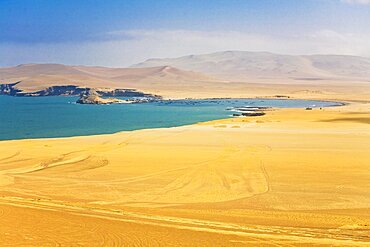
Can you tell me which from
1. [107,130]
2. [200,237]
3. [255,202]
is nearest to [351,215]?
[255,202]

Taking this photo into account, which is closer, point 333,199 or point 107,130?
point 333,199

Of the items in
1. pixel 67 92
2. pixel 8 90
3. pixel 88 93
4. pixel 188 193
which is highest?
pixel 8 90

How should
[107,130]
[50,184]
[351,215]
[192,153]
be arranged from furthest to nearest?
[107,130] → [192,153] → [50,184] → [351,215]

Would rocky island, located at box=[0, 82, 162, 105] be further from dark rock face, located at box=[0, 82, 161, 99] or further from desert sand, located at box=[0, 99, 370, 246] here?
desert sand, located at box=[0, 99, 370, 246]

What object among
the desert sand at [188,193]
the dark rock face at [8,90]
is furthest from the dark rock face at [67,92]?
the desert sand at [188,193]

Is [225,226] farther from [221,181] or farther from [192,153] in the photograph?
[192,153]

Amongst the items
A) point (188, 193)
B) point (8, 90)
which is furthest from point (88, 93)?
point (188, 193)

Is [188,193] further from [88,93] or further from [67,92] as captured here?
[67,92]

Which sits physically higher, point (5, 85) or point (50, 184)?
point (5, 85)

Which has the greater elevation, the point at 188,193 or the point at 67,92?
the point at 67,92
